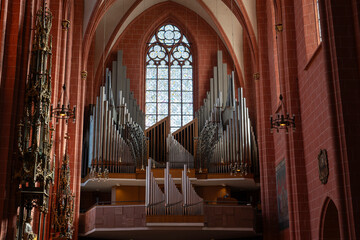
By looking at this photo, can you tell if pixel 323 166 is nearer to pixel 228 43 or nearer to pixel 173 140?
pixel 173 140

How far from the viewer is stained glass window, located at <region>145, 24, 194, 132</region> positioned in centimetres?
2927

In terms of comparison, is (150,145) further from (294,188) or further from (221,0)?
(294,188)

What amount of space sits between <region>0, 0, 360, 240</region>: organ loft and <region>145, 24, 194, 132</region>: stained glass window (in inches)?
2.3

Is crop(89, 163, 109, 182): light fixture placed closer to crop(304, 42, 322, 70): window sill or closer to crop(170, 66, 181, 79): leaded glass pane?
crop(170, 66, 181, 79): leaded glass pane

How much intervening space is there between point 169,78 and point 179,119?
233 cm

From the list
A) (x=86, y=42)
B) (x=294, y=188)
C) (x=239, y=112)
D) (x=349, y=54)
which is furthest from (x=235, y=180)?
(x=349, y=54)

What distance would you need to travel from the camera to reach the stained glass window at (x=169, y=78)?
2927cm

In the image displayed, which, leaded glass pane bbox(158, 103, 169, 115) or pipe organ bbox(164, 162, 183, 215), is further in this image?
leaded glass pane bbox(158, 103, 169, 115)

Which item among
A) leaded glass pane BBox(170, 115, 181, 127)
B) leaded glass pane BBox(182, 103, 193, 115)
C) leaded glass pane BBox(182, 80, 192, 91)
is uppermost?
leaded glass pane BBox(182, 80, 192, 91)

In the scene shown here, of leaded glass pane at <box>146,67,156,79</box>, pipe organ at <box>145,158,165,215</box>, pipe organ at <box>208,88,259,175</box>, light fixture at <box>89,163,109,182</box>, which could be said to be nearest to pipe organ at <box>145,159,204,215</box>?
pipe organ at <box>145,158,165,215</box>

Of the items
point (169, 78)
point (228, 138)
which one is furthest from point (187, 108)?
point (228, 138)

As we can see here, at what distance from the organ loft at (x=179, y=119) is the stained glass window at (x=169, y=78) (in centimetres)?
6

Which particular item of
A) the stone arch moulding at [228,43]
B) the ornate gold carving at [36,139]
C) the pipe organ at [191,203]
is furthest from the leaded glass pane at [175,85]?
the ornate gold carving at [36,139]

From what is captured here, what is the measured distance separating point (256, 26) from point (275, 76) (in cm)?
306
